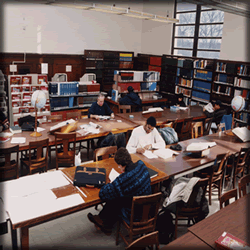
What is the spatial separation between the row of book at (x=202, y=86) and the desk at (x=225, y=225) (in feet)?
20.6

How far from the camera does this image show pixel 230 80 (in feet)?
25.8

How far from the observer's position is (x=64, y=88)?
8.46m

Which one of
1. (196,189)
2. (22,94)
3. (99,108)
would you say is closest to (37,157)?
(99,108)

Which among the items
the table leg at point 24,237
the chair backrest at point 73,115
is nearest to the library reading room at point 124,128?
the table leg at point 24,237

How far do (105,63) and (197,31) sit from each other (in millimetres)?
3670

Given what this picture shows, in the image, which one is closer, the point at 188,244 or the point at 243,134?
the point at 188,244

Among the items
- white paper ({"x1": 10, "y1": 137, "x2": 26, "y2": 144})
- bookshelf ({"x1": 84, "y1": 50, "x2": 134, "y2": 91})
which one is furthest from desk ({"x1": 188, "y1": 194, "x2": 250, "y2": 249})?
bookshelf ({"x1": 84, "y1": 50, "x2": 134, "y2": 91})

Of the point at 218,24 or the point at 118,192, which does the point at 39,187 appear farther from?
the point at 218,24

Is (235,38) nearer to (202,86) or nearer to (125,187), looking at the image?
(202,86)

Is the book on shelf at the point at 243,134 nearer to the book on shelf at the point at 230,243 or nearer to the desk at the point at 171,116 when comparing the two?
the desk at the point at 171,116

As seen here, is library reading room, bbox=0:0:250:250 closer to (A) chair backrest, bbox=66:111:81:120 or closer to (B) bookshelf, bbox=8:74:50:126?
(B) bookshelf, bbox=8:74:50:126

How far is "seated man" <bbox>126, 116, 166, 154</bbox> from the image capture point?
14.3 ft

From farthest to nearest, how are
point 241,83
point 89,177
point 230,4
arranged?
point 241,83
point 230,4
point 89,177

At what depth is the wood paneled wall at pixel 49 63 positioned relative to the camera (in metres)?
8.24
